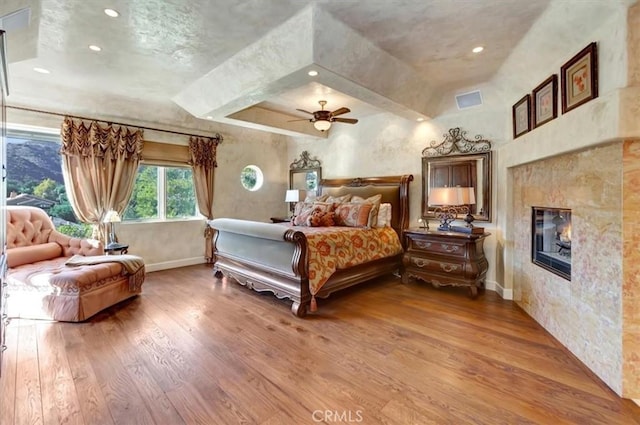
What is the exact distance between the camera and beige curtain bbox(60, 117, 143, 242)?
13.3 feet

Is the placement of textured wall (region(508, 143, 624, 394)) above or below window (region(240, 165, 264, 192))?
below

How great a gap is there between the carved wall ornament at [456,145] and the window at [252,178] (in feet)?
11.8

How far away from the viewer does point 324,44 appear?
2.60 meters

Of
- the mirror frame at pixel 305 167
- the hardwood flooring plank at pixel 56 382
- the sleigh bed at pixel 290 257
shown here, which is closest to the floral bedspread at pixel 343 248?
the sleigh bed at pixel 290 257

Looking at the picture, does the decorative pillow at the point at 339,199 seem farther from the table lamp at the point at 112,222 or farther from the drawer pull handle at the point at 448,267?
the table lamp at the point at 112,222

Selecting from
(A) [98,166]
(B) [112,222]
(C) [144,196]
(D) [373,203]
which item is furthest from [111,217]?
(D) [373,203]

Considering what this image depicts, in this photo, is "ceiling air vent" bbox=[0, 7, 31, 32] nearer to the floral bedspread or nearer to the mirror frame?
the floral bedspread

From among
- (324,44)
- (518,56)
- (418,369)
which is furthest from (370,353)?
(518,56)

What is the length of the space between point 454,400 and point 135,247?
4.97 meters

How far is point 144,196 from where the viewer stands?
4.97m

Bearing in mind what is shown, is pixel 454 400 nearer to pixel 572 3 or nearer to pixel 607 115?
pixel 607 115

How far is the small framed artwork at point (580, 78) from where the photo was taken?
2102mm

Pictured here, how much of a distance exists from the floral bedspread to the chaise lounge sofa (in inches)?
87.3

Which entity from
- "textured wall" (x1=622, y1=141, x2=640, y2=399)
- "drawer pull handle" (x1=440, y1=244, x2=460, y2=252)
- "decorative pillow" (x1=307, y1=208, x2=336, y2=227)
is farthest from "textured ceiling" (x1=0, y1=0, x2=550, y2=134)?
"drawer pull handle" (x1=440, y1=244, x2=460, y2=252)
